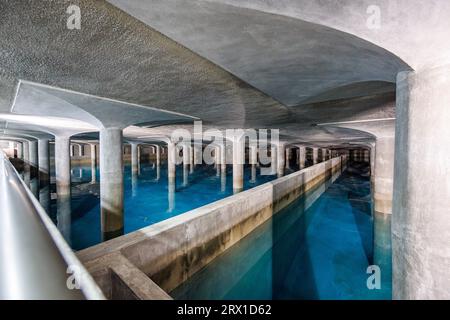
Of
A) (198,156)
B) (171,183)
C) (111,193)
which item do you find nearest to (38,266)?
(111,193)

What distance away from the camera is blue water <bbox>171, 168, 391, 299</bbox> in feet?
15.8

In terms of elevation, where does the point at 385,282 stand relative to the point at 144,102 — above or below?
below

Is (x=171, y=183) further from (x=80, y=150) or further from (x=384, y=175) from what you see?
(x=80, y=150)

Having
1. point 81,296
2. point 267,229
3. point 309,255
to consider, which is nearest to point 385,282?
point 309,255

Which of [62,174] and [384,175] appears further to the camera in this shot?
[62,174]

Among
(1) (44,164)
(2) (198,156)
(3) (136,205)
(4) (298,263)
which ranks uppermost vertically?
(2) (198,156)

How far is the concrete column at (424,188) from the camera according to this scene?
1.99 metres

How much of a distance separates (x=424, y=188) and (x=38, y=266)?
305 cm

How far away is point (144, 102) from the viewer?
5938mm

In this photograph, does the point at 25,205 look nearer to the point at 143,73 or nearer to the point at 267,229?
the point at 143,73

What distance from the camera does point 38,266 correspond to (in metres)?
1.24

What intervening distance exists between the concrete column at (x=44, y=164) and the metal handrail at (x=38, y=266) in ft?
52.4

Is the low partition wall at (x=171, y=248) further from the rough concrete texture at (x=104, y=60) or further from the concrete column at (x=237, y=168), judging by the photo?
the concrete column at (x=237, y=168)

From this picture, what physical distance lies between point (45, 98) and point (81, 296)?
592 cm
